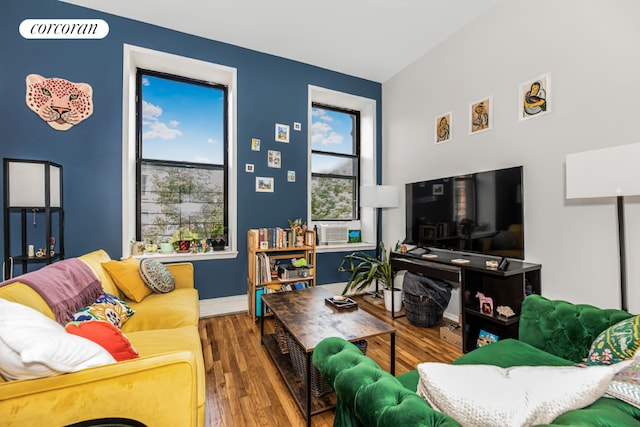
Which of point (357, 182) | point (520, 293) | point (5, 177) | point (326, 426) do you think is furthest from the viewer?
point (357, 182)

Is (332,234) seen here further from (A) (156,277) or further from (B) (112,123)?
(B) (112,123)

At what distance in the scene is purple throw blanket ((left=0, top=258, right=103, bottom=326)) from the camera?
1.39 meters

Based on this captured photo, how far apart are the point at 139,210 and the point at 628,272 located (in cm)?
423

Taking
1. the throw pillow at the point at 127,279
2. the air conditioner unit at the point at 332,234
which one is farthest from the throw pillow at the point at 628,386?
the air conditioner unit at the point at 332,234

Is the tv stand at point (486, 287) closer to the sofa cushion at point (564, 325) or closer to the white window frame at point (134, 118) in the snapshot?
the sofa cushion at point (564, 325)

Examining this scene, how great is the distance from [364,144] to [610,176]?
2.97m

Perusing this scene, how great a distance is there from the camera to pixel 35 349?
86 centimetres

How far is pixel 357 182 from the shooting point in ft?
14.1

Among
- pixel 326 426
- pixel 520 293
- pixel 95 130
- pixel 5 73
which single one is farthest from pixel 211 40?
pixel 520 293

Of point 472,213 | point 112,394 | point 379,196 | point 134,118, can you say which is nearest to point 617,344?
point 472,213

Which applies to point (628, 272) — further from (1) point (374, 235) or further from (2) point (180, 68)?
(2) point (180, 68)

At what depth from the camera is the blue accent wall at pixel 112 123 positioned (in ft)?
7.93

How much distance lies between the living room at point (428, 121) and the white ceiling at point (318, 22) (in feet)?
0.39

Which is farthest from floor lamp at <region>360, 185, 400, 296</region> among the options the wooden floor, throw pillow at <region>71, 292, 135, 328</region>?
throw pillow at <region>71, 292, 135, 328</region>
